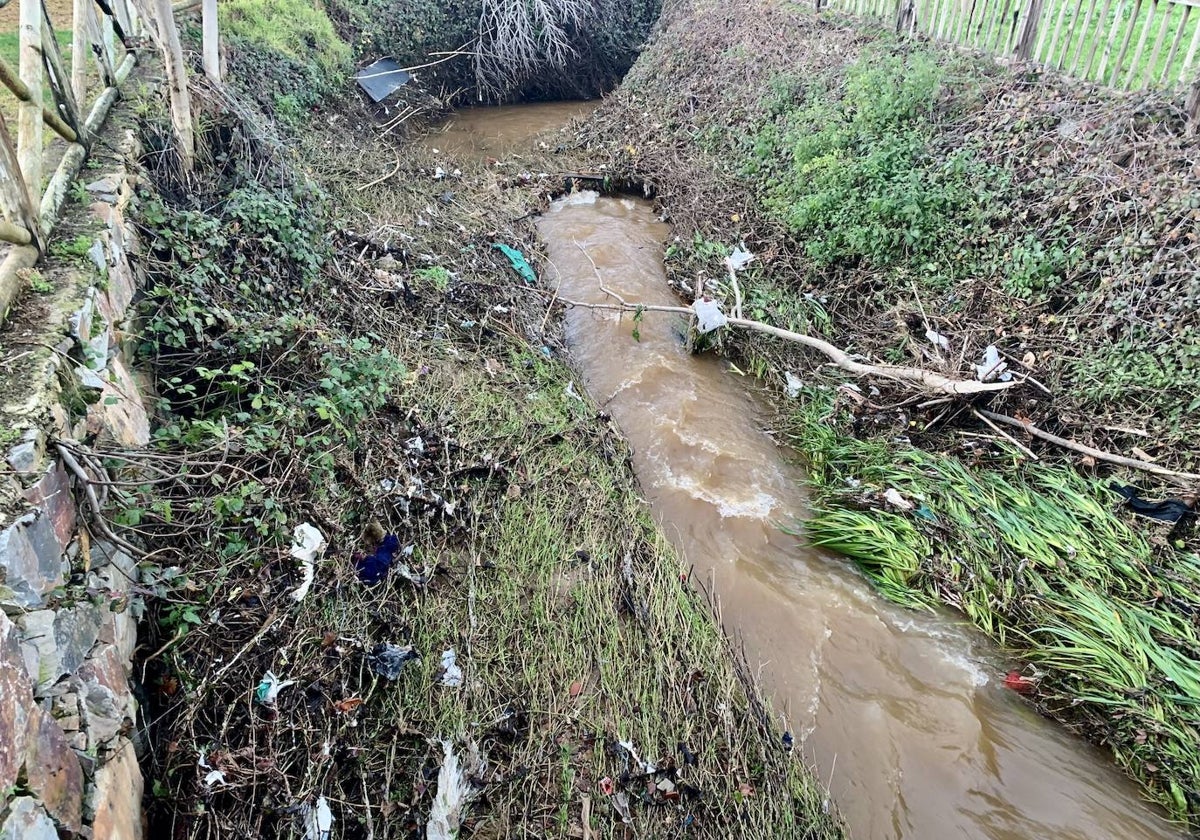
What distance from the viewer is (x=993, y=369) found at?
15.4 ft

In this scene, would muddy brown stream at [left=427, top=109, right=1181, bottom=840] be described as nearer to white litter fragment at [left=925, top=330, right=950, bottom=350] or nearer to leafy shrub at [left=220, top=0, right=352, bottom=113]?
white litter fragment at [left=925, top=330, right=950, bottom=350]

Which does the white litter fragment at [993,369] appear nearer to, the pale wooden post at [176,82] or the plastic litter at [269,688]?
the plastic litter at [269,688]

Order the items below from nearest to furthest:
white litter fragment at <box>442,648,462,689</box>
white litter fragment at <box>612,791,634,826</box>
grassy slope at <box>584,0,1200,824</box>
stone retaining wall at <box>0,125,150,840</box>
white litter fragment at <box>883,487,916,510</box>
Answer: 1. stone retaining wall at <box>0,125,150,840</box>
2. white litter fragment at <box>612,791,634,826</box>
3. white litter fragment at <box>442,648,462,689</box>
4. grassy slope at <box>584,0,1200,824</box>
5. white litter fragment at <box>883,487,916,510</box>

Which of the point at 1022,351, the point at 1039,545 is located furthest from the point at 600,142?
the point at 1039,545

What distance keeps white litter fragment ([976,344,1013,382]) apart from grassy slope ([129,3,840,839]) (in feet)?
8.44

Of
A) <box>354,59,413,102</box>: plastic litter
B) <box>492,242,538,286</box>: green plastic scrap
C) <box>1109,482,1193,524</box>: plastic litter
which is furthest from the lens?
<box>354,59,413,102</box>: plastic litter

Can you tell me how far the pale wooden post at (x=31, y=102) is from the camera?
270cm

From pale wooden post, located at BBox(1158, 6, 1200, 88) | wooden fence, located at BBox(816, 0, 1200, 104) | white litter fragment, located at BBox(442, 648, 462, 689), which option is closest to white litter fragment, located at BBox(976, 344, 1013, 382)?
wooden fence, located at BBox(816, 0, 1200, 104)

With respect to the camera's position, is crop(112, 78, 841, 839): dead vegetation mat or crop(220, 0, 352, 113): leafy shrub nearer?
crop(112, 78, 841, 839): dead vegetation mat

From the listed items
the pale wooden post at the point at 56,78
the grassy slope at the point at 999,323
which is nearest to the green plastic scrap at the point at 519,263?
the grassy slope at the point at 999,323

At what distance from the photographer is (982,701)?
11.5 ft

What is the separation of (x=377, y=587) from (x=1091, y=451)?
4.30m

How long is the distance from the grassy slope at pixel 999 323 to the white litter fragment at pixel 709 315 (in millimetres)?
465

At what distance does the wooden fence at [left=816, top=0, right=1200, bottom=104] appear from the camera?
211 inches
